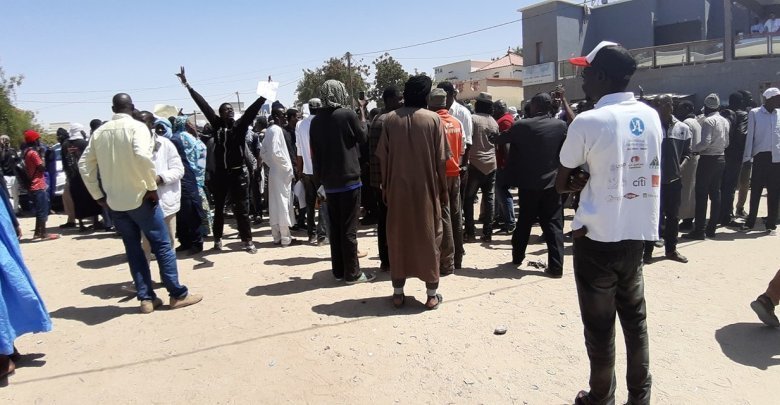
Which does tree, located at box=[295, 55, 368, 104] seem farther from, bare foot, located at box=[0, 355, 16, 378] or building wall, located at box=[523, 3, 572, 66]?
bare foot, located at box=[0, 355, 16, 378]

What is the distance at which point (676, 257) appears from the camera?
5.86 metres

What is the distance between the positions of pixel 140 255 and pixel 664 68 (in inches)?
926

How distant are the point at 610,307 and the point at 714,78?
870 inches

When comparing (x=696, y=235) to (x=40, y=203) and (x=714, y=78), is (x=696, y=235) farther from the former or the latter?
(x=714, y=78)

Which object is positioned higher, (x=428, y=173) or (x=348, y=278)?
(x=428, y=173)

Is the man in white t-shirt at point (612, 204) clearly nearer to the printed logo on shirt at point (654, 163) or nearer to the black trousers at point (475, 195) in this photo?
the printed logo on shirt at point (654, 163)

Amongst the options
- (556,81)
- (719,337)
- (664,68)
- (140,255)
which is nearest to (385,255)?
(140,255)

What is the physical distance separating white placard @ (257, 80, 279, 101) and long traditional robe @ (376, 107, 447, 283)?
2.27 meters

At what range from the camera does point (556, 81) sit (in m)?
28.3

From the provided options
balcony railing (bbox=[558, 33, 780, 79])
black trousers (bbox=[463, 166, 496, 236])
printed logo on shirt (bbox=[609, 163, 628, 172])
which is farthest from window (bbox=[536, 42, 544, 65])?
printed logo on shirt (bbox=[609, 163, 628, 172])

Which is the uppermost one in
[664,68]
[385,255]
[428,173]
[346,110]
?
[664,68]

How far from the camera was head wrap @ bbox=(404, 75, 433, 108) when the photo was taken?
435cm

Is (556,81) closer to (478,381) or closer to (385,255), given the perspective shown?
(385,255)

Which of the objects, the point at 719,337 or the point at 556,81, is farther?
the point at 556,81
